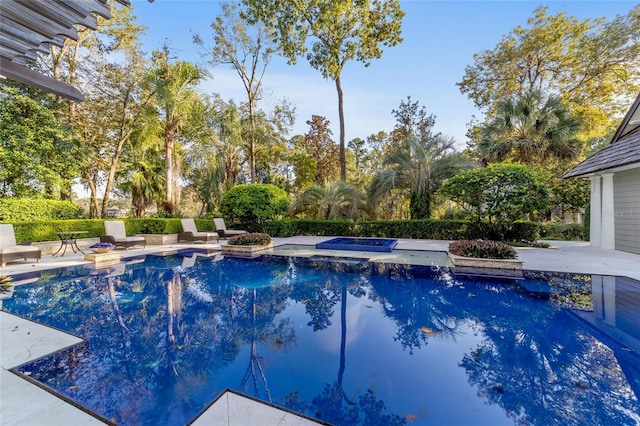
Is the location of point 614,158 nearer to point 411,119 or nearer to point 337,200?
point 337,200

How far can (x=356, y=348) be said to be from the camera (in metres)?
3.52

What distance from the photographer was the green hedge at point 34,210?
10.1 m

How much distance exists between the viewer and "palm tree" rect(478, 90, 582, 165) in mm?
11906

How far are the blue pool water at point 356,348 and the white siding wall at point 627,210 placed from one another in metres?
4.53

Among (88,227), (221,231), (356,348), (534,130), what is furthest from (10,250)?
(534,130)

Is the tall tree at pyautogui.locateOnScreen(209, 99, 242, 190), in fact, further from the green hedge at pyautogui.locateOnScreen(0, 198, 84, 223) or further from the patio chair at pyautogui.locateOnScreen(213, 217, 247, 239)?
the green hedge at pyautogui.locateOnScreen(0, 198, 84, 223)

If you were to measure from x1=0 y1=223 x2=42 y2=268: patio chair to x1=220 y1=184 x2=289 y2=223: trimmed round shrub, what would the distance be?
764 cm

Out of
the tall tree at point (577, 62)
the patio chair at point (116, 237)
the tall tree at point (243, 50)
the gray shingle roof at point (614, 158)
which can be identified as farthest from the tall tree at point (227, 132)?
the tall tree at point (577, 62)

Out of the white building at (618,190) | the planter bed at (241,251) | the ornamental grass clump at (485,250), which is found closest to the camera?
the ornamental grass clump at (485,250)

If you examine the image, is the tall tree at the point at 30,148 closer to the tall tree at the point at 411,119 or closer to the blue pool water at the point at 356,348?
the blue pool water at the point at 356,348

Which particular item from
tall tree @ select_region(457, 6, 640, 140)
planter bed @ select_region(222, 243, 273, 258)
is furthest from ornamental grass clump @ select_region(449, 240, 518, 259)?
tall tree @ select_region(457, 6, 640, 140)

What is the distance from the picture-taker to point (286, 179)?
72.7ft

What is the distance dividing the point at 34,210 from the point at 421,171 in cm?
1679

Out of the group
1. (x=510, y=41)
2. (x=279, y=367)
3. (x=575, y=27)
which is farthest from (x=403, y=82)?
(x=279, y=367)
